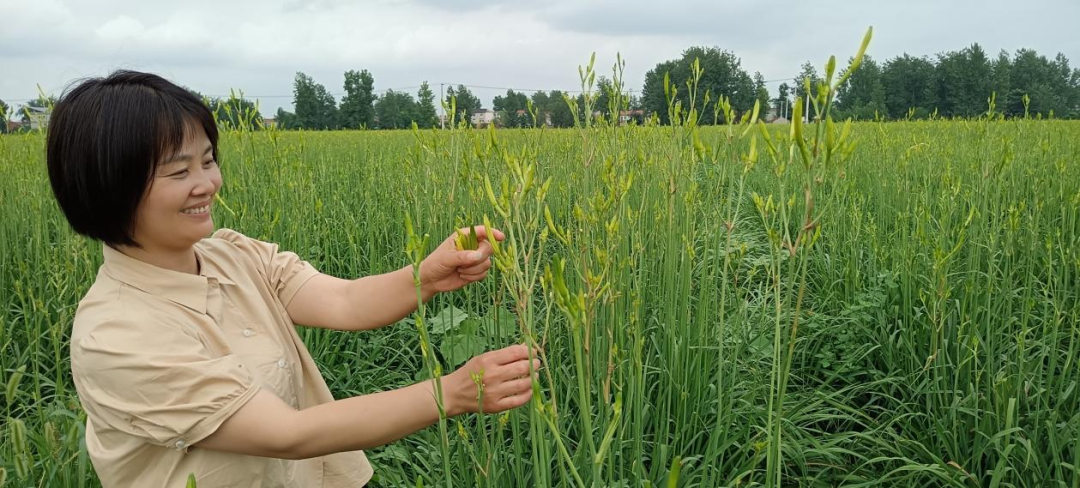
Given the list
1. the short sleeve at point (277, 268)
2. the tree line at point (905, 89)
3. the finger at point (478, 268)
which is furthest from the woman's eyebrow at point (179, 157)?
the tree line at point (905, 89)

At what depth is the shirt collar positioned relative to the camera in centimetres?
119

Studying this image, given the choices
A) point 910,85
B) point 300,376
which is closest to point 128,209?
point 300,376

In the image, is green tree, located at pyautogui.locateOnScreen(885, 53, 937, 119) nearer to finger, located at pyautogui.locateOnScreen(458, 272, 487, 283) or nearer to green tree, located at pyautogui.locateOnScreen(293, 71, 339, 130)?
green tree, located at pyautogui.locateOnScreen(293, 71, 339, 130)

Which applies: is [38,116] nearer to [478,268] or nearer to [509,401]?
[478,268]

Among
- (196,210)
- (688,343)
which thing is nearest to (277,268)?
(196,210)

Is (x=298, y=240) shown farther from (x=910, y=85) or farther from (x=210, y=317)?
(x=910, y=85)

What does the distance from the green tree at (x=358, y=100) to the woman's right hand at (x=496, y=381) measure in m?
34.7

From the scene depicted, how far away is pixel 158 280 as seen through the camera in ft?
3.95

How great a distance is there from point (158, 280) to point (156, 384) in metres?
0.23

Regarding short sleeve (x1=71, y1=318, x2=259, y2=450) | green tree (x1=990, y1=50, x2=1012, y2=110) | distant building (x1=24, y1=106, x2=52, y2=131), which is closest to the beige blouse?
short sleeve (x1=71, y1=318, x2=259, y2=450)

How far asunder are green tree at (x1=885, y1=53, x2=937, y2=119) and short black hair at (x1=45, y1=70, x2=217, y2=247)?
5128 cm

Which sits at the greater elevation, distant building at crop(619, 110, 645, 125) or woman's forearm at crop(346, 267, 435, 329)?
distant building at crop(619, 110, 645, 125)

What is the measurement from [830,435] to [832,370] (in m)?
0.54

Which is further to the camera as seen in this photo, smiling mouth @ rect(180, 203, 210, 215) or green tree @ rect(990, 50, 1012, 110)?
green tree @ rect(990, 50, 1012, 110)
